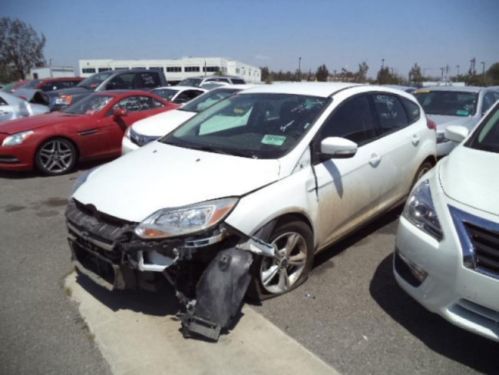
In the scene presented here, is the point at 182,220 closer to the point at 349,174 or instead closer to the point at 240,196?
the point at 240,196

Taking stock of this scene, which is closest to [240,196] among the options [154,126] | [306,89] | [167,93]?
[306,89]

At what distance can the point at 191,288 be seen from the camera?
2.73 m

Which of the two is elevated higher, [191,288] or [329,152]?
[329,152]

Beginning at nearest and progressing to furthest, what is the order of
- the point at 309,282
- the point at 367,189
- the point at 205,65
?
the point at 309,282 < the point at 367,189 < the point at 205,65

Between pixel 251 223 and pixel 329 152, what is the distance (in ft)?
3.05

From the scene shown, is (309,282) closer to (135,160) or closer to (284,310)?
(284,310)

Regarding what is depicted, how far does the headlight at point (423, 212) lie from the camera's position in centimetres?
253

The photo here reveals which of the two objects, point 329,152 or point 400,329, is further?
point 329,152

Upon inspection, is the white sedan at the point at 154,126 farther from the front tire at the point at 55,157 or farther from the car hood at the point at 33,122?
the car hood at the point at 33,122

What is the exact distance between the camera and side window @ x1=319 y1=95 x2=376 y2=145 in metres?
3.49

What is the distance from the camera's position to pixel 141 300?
10.4ft

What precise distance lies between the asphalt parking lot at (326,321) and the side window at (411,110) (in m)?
1.48

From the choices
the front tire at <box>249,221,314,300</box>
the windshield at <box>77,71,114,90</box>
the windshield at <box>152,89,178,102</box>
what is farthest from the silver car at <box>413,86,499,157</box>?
the windshield at <box>77,71,114,90</box>

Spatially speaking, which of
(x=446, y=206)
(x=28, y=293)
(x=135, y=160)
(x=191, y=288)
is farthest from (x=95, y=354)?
(x=446, y=206)
